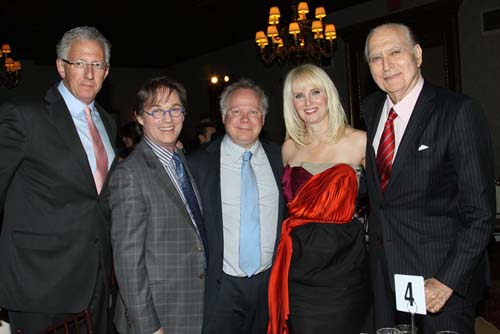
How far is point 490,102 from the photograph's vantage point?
279 inches

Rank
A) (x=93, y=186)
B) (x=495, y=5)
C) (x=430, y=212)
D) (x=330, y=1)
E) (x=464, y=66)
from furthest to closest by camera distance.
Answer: (x=330, y=1) → (x=464, y=66) → (x=495, y=5) → (x=93, y=186) → (x=430, y=212)

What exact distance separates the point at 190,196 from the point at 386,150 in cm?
97

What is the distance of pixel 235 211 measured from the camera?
→ 8.70ft

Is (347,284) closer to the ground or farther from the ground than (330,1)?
closer to the ground

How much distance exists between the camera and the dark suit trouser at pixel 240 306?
260 centimetres

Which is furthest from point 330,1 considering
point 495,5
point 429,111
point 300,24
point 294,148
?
point 429,111

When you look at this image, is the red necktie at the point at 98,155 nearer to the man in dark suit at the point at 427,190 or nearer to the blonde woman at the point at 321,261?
A: the blonde woman at the point at 321,261

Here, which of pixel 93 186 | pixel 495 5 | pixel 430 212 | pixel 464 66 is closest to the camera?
pixel 430 212

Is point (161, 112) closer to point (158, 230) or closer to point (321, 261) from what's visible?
point (158, 230)

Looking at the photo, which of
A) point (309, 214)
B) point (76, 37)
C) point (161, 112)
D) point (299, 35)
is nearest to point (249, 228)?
point (309, 214)

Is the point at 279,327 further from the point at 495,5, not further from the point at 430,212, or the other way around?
the point at 495,5

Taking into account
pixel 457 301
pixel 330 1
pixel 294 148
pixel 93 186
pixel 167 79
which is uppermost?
pixel 330 1

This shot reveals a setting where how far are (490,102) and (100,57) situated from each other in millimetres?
6181

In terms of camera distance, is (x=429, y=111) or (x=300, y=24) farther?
(x=300, y=24)
